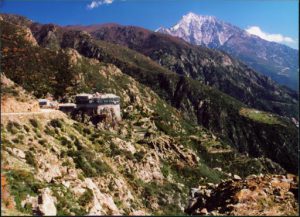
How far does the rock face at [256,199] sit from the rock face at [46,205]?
10.4 metres

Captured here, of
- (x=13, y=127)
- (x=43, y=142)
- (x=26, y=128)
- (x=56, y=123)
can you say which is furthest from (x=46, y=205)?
(x=56, y=123)

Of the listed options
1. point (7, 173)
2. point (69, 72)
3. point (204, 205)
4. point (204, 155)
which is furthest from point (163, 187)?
point (69, 72)

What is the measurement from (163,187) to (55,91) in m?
80.9

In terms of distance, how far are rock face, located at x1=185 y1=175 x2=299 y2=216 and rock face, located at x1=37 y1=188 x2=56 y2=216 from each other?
34.1 ft

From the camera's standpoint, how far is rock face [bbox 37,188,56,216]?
3050 centimetres

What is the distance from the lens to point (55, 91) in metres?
145

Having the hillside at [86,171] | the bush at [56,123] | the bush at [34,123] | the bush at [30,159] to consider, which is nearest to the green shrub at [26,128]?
the hillside at [86,171]

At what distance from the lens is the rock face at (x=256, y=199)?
31.0 metres

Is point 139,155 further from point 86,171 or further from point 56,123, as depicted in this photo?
point 86,171

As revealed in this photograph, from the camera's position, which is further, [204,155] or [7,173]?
[204,155]

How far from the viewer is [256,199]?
32469 millimetres

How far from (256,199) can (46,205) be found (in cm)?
1461

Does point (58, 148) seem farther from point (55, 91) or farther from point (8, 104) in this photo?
point (55, 91)

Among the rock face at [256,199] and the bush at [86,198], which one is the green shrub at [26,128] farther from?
the rock face at [256,199]
